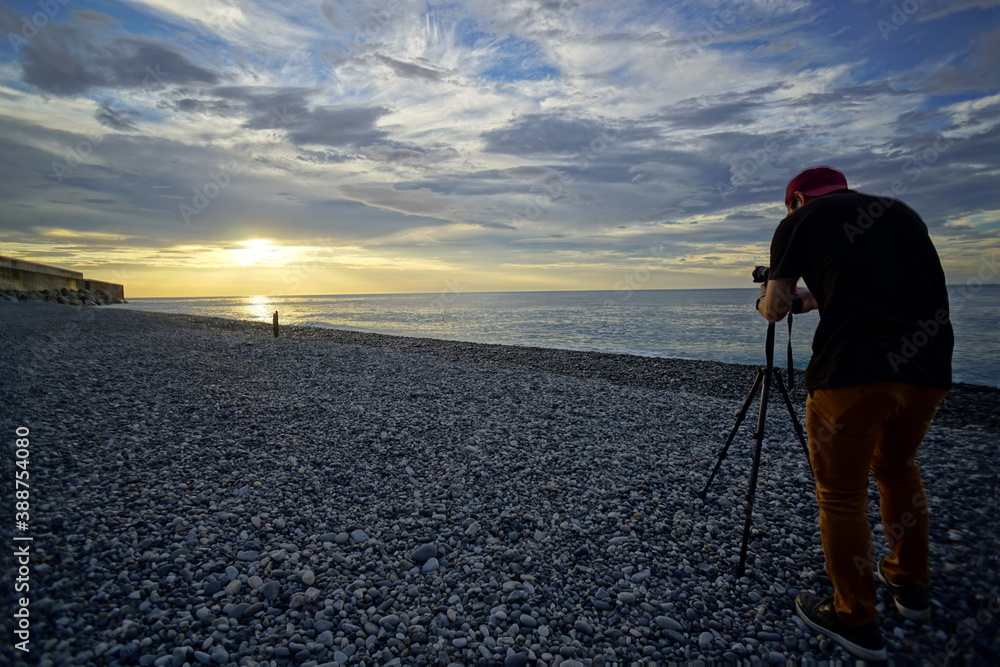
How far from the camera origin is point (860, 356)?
2.88 metres

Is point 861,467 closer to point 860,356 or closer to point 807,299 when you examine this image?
point 860,356

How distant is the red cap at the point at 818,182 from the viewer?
3295mm

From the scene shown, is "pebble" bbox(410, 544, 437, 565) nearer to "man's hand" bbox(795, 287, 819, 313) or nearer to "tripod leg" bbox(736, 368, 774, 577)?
"tripod leg" bbox(736, 368, 774, 577)

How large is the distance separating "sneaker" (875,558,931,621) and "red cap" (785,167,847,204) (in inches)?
120

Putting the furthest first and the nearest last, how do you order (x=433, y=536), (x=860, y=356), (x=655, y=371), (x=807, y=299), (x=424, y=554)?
→ (x=655, y=371)
(x=433, y=536)
(x=424, y=554)
(x=807, y=299)
(x=860, y=356)

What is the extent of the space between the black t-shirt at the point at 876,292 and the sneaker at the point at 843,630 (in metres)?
1.70

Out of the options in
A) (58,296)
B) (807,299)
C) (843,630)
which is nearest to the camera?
(843,630)

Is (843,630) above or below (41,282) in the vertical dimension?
below

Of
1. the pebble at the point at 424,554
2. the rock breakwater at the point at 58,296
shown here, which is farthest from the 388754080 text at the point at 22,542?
the rock breakwater at the point at 58,296

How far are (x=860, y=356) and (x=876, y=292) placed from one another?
417mm

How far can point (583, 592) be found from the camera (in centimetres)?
396

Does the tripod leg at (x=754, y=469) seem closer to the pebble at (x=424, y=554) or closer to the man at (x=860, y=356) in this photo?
the man at (x=860, y=356)

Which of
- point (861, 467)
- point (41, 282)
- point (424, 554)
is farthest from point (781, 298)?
point (41, 282)

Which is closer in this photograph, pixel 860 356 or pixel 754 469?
pixel 860 356
